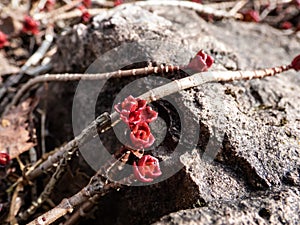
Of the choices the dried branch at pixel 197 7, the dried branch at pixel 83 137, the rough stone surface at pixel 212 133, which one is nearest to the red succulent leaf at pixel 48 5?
the rough stone surface at pixel 212 133

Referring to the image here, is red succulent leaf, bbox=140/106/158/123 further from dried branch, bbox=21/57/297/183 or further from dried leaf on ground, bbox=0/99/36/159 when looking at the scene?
dried leaf on ground, bbox=0/99/36/159

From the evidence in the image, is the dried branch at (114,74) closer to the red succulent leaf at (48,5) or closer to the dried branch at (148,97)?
the dried branch at (148,97)

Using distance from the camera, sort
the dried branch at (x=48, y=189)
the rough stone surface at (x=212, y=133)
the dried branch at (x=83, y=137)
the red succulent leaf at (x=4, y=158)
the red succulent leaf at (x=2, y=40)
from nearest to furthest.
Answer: the rough stone surface at (x=212, y=133), the dried branch at (x=83, y=137), the dried branch at (x=48, y=189), the red succulent leaf at (x=4, y=158), the red succulent leaf at (x=2, y=40)

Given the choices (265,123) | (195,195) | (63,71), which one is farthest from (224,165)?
(63,71)

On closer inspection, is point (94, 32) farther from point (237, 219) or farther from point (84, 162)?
point (237, 219)

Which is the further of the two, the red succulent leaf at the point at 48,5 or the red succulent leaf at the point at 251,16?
the red succulent leaf at the point at 48,5

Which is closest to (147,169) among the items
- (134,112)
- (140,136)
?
(140,136)

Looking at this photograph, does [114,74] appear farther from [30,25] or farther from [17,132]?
[30,25]

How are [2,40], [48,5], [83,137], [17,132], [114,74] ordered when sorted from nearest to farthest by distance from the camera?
[83,137] → [114,74] → [17,132] → [2,40] → [48,5]
